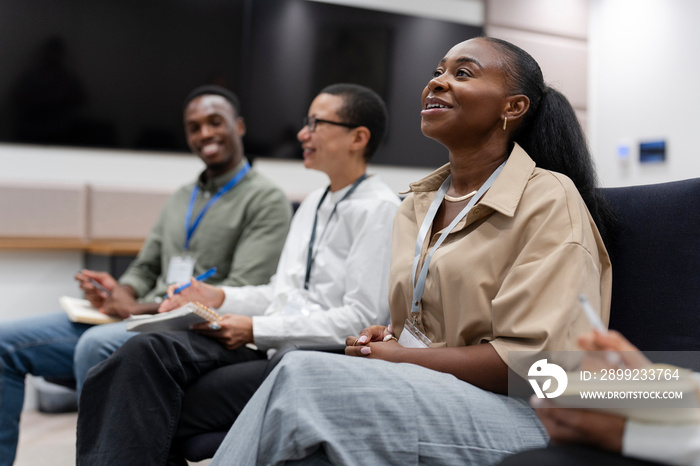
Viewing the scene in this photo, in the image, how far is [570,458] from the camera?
29.3 inches

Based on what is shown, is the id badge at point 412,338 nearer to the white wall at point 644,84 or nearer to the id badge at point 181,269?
the id badge at point 181,269

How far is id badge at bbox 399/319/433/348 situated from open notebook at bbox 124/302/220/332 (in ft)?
1.84

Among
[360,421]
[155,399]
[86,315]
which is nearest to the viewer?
[360,421]

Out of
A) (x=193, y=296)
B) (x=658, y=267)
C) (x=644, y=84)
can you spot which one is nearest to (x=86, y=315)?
(x=193, y=296)

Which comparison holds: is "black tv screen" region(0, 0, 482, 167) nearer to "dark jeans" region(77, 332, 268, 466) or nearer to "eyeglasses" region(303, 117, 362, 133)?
"eyeglasses" region(303, 117, 362, 133)

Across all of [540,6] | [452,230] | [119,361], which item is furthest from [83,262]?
[540,6]

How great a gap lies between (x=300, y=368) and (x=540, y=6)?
4.25 metres

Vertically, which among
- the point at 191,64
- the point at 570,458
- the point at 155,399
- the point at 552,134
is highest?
the point at 191,64

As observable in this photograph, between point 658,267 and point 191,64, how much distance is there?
3.12 metres

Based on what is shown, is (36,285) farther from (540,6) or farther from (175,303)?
(540,6)

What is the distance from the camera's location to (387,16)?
14.0ft

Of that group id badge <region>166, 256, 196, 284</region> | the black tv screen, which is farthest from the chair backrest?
the black tv screen

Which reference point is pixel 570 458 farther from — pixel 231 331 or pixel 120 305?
pixel 120 305

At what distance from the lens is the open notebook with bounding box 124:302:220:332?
163 cm
